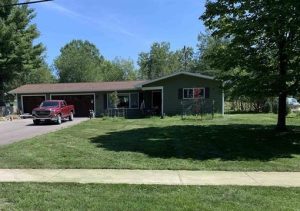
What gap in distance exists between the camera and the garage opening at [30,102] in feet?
145

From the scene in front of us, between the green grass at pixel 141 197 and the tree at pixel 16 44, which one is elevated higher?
the tree at pixel 16 44

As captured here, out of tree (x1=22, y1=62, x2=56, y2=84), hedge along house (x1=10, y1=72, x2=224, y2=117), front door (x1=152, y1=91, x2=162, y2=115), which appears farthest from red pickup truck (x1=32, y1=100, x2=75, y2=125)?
tree (x1=22, y1=62, x2=56, y2=84)

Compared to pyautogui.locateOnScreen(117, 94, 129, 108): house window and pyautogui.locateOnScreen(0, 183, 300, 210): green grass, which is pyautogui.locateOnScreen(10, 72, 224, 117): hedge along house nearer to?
pyautogui.locateOnScreen(117, 94, 129, 108): house window

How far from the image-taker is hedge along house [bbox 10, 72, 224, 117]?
1469 inches

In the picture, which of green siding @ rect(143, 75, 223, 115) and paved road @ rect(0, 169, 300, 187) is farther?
green siding @ rect(143, 75, 223, 115)

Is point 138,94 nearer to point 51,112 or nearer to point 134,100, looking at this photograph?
point 134,100

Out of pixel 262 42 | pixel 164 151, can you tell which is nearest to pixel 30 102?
pixel 262 42

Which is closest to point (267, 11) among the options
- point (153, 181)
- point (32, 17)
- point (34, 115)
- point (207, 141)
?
point (207, 141)

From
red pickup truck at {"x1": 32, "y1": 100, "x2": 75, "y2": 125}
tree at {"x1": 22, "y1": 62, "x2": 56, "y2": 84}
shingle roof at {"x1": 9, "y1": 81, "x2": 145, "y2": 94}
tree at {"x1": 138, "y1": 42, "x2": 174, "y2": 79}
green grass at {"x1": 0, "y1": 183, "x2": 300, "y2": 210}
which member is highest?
tree at {"x1": 138, "y1": 42, "x2": 174, "y2": 79}

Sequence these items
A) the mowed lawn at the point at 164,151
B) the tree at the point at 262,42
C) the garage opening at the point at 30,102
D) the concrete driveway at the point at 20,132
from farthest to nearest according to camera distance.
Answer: the garage opening at the point at 30,102
the concrete driveway at the point at 20,132
the tree at the point at 262,42
the mowed lawn at the point at 164,151

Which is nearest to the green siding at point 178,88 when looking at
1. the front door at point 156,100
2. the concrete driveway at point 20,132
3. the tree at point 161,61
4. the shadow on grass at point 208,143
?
the front door at point 156,100

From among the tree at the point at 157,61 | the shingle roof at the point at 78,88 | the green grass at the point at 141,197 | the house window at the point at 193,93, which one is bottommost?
the green grass at the point at 141,197

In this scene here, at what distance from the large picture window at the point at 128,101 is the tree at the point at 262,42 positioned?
64.8 feet

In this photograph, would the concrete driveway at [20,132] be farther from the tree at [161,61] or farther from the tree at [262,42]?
the tree at [161,61]
